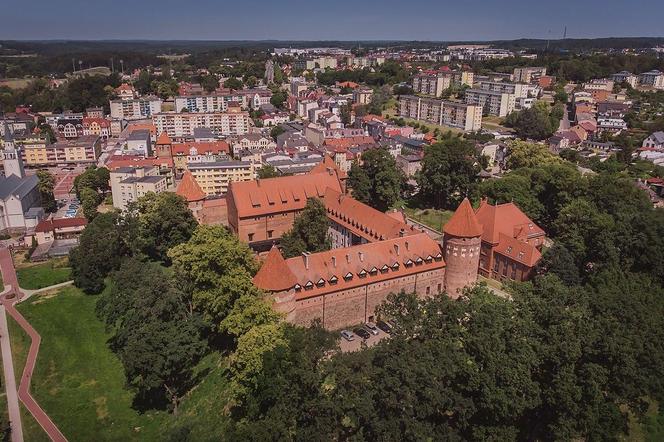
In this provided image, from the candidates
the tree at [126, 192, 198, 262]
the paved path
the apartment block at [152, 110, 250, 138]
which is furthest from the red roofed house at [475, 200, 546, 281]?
the apartment block at [152, 110, 250, 138]

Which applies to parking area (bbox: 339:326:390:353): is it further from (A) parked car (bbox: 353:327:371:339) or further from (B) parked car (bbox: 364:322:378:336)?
(B) parked car (bbox: 364:322:378:336)

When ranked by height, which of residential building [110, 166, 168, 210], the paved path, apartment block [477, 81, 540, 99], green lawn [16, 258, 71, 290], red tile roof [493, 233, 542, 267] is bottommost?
the paved path

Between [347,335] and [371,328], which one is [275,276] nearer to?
[347,335]

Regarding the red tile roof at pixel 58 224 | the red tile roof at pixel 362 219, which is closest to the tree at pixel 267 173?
the red tile roof at pixel 362 219

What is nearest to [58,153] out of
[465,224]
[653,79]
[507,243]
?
[465,224]

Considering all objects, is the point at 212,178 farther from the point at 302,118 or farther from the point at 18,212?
the point at 302,118

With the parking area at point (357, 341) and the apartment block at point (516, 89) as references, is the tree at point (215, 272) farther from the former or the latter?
the apartment block at point (516, 89)
